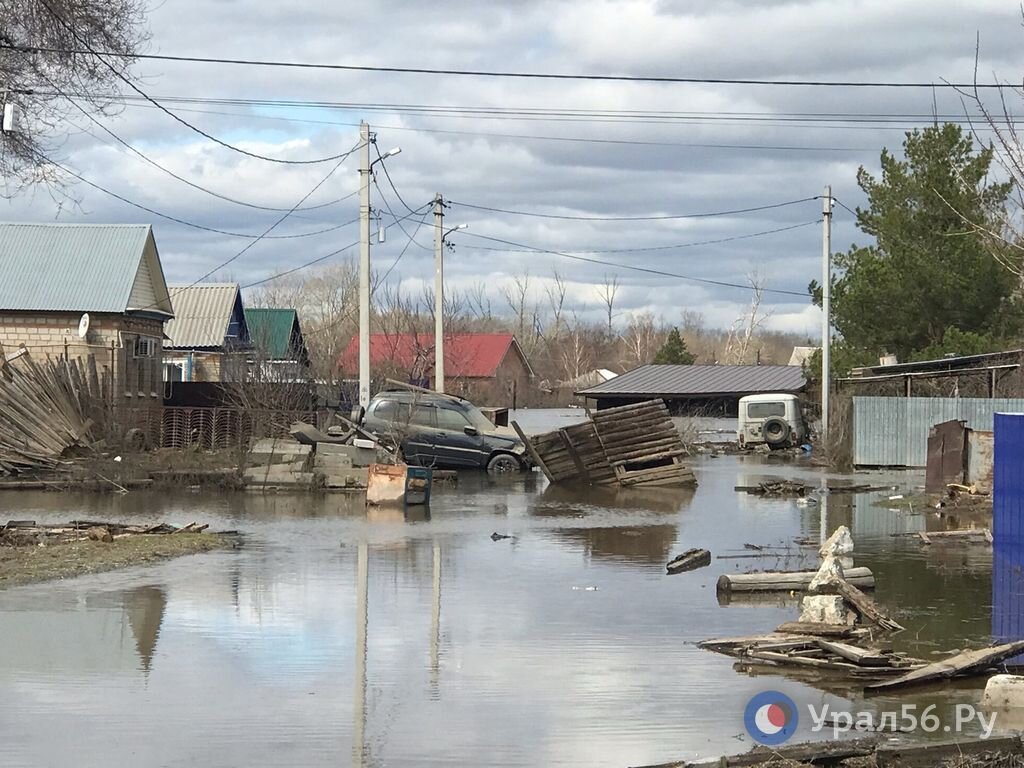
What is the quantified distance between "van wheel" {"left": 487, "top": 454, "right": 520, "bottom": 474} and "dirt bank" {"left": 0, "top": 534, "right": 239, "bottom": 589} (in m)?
13.6

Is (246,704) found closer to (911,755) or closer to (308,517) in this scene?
(911,755)

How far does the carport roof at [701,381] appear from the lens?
57.8 meters

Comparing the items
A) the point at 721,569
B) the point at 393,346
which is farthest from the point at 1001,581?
the point at 393,346

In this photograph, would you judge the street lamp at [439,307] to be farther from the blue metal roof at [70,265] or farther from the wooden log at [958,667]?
the wooden log at [958,667]

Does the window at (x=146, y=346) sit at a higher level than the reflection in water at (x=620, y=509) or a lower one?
higher

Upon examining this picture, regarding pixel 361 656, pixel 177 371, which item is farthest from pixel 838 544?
pixel 177 371

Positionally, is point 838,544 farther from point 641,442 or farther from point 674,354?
point 674,354

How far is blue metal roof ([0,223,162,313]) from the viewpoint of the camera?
3550 cm

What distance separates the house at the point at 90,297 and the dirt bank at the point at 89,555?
17672mm

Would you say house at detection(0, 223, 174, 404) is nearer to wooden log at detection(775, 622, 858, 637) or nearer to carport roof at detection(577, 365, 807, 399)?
carport roof at detection(577, 365, 807, 399)

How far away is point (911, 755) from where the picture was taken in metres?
7.12

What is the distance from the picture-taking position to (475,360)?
84.6m

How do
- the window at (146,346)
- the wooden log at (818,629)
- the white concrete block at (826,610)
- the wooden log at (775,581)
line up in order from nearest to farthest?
the wooden log at (818,629), the white concrete block at (826,610), the wooden log at (775,581), the window at (146,346)

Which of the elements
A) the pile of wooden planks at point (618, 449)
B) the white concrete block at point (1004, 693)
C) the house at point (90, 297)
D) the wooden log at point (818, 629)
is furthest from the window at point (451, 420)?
the white concrete block at point (1004, 693)
